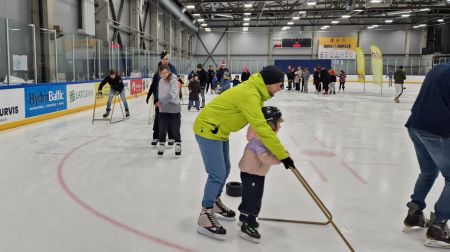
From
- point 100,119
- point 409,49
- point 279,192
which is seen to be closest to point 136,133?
point 100,119

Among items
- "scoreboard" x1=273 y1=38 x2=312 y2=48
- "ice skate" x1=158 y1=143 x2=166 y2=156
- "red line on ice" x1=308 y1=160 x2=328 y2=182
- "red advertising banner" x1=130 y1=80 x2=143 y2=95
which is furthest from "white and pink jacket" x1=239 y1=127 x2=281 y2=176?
"scoreboard" x1=273 y1=38 x2=312 y2=48

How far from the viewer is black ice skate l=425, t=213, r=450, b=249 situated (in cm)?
286

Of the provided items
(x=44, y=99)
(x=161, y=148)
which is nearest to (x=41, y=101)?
(x=44, y=99)

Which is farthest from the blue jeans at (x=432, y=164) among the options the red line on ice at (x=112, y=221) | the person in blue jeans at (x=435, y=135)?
the red line on ice at (x=112, y=221)

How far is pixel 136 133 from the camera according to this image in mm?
7949

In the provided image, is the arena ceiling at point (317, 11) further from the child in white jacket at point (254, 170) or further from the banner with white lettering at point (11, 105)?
the child in white jacket at point (254, 170)

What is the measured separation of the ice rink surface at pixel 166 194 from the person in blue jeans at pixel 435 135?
8.2 inches

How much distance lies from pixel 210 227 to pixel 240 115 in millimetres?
919

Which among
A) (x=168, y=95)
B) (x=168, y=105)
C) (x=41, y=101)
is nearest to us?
(x=168, y=95)

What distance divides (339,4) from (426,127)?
31.3m

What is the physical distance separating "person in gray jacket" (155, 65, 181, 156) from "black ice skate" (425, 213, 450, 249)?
3651 mm

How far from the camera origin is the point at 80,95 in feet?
38.4

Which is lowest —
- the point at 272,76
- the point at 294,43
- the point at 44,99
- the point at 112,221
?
the point at 112,221

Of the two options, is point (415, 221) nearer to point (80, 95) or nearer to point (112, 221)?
point (112, 221)
